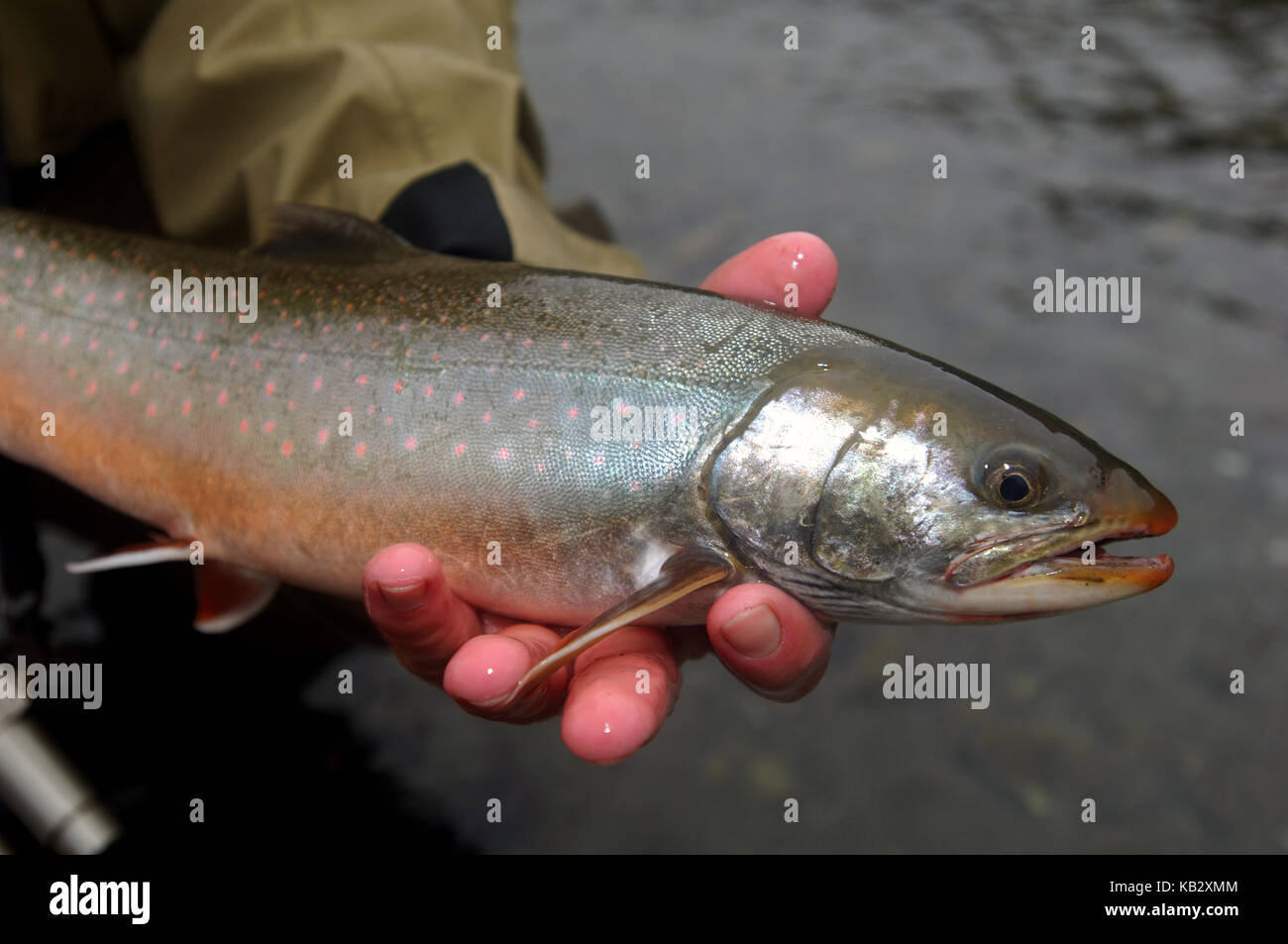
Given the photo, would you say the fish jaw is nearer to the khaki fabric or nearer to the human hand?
the human hand

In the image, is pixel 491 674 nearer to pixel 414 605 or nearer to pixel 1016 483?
pixel 414 605

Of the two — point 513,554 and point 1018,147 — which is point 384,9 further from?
point 1018,147

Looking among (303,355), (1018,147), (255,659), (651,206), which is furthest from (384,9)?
(1018,147)

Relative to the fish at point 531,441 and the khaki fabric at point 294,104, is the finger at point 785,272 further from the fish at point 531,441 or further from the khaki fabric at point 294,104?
the khaki fabric at point 294,104

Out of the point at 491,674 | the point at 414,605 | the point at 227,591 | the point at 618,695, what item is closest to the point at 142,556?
the point at 227,591

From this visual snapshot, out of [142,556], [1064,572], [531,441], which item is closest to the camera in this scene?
[1064,572]

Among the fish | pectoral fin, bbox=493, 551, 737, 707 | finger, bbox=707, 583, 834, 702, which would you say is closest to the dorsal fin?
the fish
